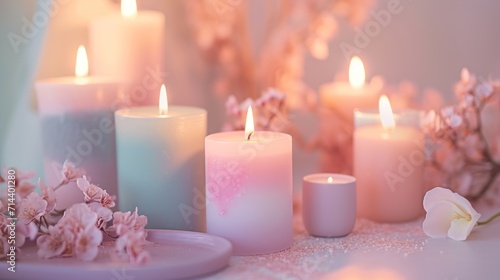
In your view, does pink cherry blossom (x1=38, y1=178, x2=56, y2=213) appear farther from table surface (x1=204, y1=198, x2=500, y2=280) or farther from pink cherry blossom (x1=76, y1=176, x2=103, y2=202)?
table surface (x1=204, y1=198, x2=500, y2=280)

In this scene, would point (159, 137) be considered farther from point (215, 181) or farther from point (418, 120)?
point (418, 120)

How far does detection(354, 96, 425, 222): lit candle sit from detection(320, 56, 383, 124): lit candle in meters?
0.17

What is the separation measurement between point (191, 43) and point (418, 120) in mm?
552

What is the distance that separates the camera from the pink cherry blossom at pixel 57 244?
1.06 m

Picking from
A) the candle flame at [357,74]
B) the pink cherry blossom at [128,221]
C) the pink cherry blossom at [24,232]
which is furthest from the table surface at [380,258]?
the candle flame at [357,74]

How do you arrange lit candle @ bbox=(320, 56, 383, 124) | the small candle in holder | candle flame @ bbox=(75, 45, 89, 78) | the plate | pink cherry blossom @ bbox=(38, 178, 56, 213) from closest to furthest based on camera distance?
the plate → pink cherry blossom @ bbox=(38, 178, 56, 213) → the small candle in holder → candle flame @ bbox=(75, 45, 89, 78) → lit candle @ bbox=(320, 56, 383, 124)

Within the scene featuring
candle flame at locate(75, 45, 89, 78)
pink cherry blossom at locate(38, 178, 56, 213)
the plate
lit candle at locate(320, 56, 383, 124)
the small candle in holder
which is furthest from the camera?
lit candle at locate(320, 56, 383, 124)

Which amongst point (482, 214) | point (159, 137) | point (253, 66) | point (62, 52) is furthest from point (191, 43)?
point (482, 214)

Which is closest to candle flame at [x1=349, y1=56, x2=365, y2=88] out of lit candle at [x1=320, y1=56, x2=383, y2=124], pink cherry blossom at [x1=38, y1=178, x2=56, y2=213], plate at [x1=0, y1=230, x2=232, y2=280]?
lit candle at [x1=320, y1=56, x2=383, y2=124]

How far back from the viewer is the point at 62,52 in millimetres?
1411

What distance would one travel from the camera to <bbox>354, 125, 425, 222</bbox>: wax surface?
1.35 meters

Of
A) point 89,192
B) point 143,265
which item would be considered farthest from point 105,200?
point 143,265

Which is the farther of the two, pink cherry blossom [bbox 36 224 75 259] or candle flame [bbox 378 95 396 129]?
candle flame [bbox 378 95 396 129]

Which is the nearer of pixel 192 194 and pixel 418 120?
pixel 192 194
